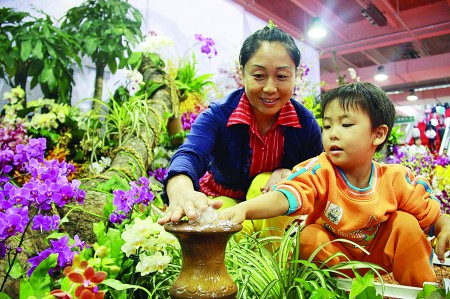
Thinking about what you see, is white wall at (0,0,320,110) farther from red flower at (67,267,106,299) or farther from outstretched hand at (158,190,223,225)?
red flower at (67,267,106,299)

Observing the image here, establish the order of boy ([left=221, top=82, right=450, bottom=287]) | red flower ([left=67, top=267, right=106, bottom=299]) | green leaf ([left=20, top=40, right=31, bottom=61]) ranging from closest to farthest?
red flower ([left=67, top=267, right=106, bottom=299]) → boy ([left=221, top=82, right=450, bottom=287]) → green leaf ([left=20, top=40, right=31, bottom=61])

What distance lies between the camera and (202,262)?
861 mm

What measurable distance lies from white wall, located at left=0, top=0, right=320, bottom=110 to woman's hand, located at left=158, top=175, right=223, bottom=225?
2.30 meters

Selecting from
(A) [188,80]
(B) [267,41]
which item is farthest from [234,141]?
(A) [188,80]

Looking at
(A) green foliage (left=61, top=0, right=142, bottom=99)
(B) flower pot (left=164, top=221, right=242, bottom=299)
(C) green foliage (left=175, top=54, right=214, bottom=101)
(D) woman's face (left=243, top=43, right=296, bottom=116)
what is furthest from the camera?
(C) green foliage (left=175, top=54, right=214, bottom=101)

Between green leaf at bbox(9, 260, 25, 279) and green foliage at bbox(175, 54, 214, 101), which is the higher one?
green foliage at bbox(175, 54, 214, 101)

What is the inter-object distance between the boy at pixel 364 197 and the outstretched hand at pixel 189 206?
Answer: 0.32 meters

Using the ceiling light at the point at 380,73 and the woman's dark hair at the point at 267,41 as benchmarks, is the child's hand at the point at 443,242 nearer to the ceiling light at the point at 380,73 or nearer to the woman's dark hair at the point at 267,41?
the woman's dark hair at the point at 267,41

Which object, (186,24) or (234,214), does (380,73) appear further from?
(234,214)

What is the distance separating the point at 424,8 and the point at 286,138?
250 inches

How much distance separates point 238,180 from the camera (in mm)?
1828

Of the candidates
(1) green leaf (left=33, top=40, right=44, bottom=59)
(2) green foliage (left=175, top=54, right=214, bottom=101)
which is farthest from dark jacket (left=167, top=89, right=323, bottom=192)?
(2) green foliage (left=175, top=54, right=214, bottom=101)

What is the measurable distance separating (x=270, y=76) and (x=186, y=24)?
287cm

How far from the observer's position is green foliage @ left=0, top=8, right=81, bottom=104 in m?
2.52
